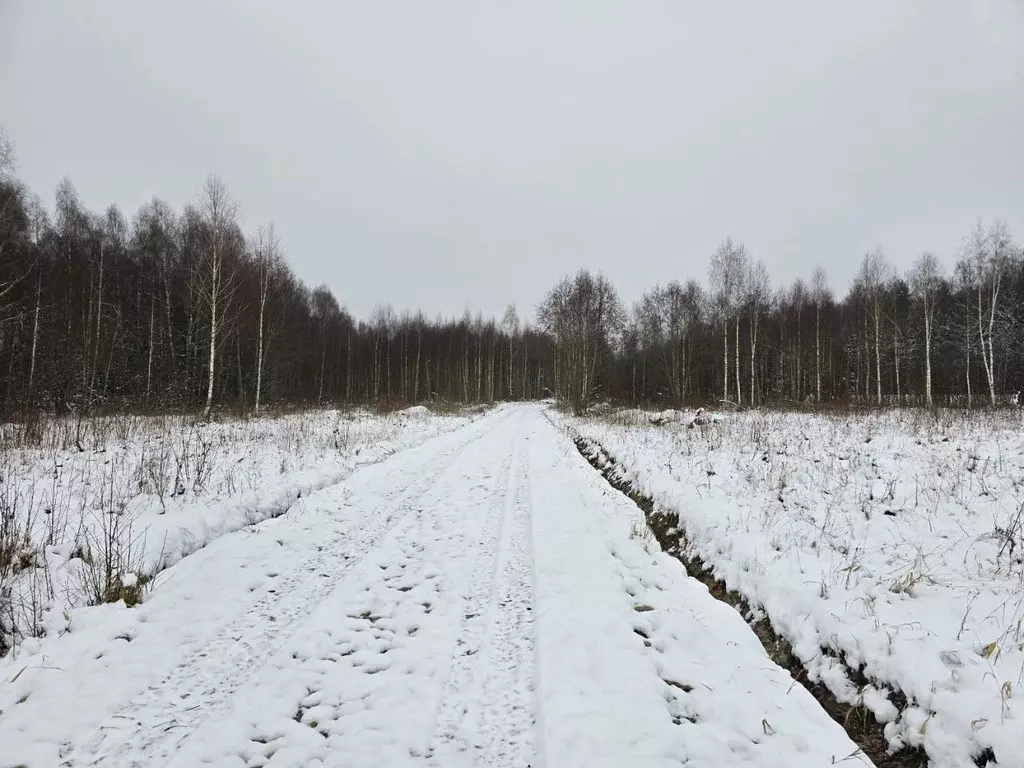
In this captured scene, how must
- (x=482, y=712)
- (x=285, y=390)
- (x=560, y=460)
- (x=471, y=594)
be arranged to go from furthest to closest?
(x=285, y=390), (x=560, y=460), (x=471, y=594), (x=482, y=712)

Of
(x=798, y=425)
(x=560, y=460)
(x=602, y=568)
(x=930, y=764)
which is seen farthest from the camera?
(x=798, y=425)

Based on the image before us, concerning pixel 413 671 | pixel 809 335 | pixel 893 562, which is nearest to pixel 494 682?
pixel 413 671

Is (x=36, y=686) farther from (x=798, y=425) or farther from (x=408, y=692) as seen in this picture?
(x=798, y=425)

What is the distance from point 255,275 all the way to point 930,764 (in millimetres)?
31350

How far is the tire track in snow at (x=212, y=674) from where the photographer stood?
2272mm

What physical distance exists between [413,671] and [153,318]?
104 ft

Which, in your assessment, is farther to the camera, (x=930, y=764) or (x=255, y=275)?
(x=255, y=275)

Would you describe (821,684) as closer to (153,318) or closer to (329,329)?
(153,318)

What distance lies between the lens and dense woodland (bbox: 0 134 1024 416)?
18500mm

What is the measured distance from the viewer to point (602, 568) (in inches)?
185

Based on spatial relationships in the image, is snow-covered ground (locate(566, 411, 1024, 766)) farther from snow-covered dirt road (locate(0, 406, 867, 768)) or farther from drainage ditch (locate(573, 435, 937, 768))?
snow-covered dirt road (locate(0, 406, 867, 768))

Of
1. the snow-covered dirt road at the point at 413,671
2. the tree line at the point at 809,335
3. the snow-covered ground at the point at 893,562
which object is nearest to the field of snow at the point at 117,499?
the snow-covered dirt road at the point at 413,671

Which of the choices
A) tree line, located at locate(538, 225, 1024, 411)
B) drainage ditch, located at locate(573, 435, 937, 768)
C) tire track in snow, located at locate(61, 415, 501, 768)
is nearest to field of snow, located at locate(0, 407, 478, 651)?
tire track in snow, located at locate(61, 415, 501, 768)

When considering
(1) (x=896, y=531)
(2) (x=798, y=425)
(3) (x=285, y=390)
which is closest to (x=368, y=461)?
(1) (x=896, y=531)
